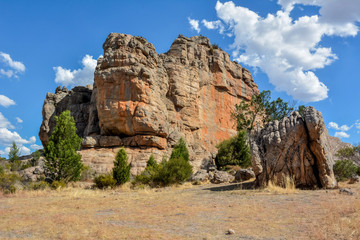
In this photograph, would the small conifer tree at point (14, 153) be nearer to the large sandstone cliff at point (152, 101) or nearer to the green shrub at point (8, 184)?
the large sandstone cliff at point (152, 101)

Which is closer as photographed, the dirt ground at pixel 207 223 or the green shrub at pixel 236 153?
the dirt ground at pixel 207 223

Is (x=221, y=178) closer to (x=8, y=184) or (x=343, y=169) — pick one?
(x=343, y=169)

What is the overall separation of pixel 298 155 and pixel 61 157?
1648 centimetres

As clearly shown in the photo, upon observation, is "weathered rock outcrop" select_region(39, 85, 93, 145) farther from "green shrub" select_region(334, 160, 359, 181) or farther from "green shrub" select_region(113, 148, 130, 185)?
"green shrub" select_region(334, 160, 359, 181)

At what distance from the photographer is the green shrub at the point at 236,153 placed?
32634mm

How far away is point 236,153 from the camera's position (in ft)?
110

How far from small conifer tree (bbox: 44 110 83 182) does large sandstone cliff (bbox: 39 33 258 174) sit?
9676 millimetres

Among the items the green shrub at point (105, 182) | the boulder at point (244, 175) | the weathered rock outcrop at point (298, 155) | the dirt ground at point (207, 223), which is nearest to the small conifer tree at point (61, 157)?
the green shrub at point (105, 182)

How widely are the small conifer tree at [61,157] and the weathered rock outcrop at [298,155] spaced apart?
14.1m

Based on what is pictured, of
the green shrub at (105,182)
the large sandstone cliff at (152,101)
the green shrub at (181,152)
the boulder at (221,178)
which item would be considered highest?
the large sandstone cliff at (152,101)

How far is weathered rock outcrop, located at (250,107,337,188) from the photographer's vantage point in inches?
456

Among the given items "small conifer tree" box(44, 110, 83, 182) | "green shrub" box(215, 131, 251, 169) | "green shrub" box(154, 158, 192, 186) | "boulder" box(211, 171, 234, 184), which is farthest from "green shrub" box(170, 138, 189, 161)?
"small conifer tree" box(44, 110, 83, 182)

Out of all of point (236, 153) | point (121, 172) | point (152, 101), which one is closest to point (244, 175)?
point (121, 172)

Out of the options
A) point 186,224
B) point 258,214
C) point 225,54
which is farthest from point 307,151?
point 225,54
